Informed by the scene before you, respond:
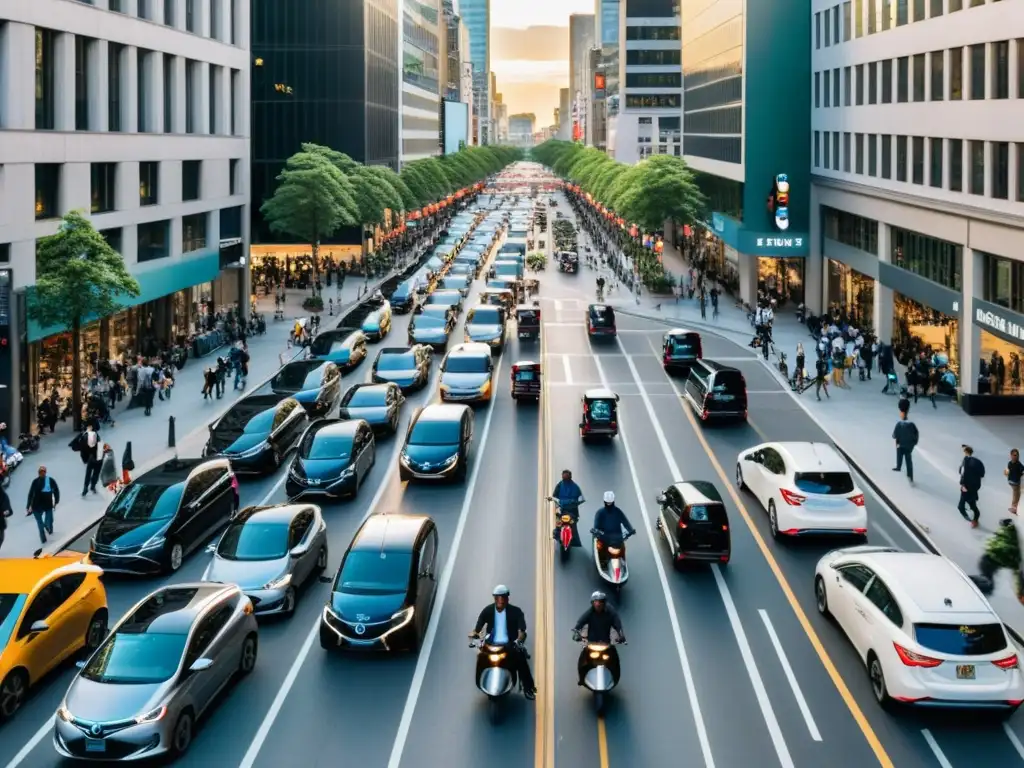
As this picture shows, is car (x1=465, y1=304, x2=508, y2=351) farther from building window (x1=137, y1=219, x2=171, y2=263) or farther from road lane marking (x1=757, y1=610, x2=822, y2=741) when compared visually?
road lane marking (x1=757, y1=610, x2=822, y2=741)

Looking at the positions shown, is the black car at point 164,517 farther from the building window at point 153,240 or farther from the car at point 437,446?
the building window at point 153,240

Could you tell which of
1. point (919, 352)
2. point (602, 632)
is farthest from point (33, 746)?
point (919, 352)

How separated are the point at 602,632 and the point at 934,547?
35.4 ft

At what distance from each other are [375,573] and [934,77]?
33.0 m

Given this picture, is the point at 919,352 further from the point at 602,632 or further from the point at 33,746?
the point at 33,746

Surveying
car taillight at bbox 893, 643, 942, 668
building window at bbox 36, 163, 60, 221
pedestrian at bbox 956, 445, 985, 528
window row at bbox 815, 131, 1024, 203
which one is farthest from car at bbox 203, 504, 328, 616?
window row at bbox 815, 131, 1024, 203

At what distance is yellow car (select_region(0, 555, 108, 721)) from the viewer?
1570 centimetres

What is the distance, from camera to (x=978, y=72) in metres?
36.7

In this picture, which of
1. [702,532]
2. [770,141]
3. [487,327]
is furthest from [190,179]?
[702,532]

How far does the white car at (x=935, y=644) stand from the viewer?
14.7 metres

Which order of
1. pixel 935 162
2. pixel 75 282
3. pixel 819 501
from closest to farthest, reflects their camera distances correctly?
1. pixel 819 501
2. pixel 75 282
3. pixel 935 162

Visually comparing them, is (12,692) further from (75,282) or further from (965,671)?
(75,282)

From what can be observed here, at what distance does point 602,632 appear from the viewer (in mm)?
15227

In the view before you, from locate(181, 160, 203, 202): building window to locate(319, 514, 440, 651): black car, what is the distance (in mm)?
35984
